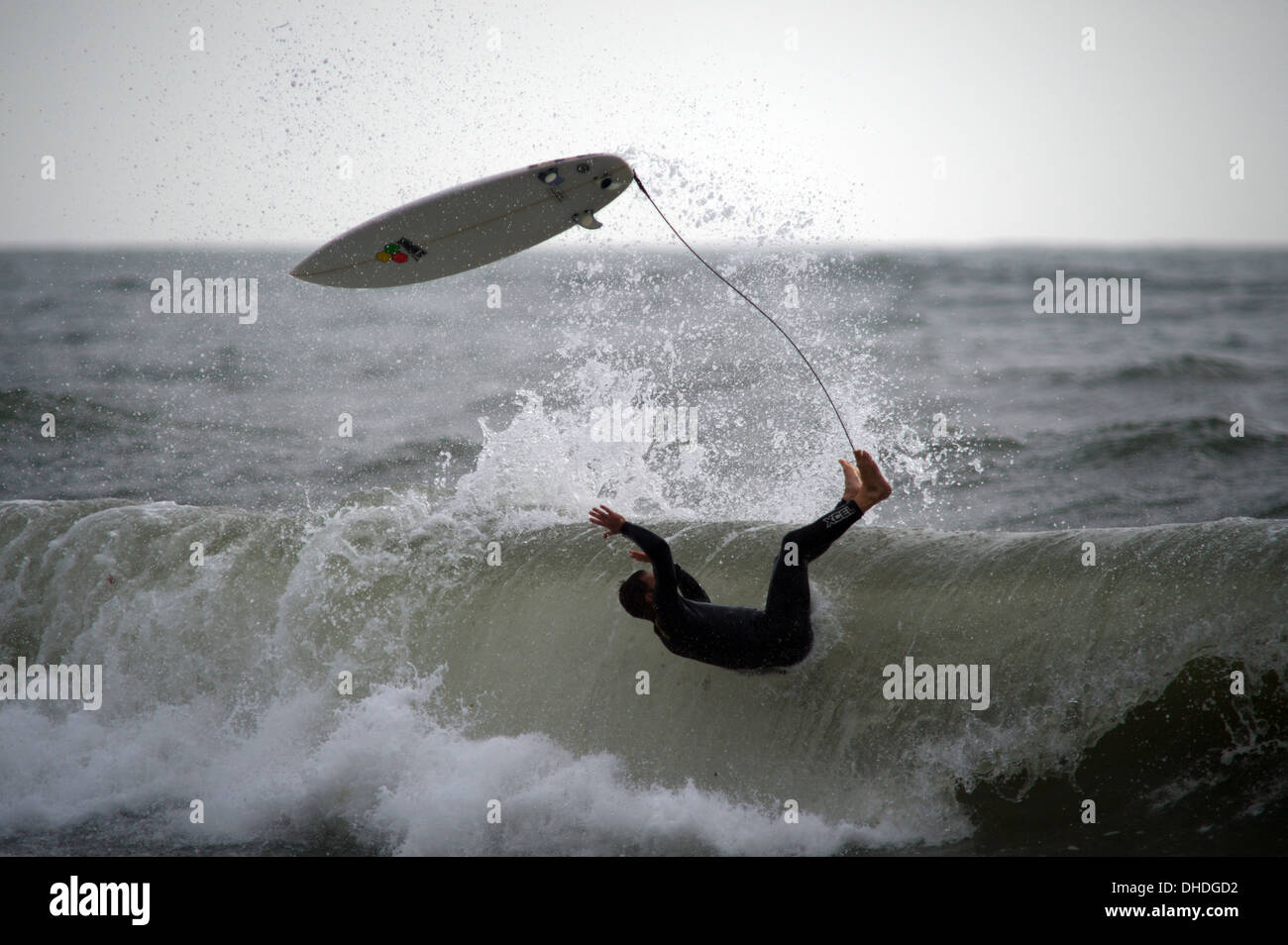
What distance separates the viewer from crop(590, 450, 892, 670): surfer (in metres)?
4.06

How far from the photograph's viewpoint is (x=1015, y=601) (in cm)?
489

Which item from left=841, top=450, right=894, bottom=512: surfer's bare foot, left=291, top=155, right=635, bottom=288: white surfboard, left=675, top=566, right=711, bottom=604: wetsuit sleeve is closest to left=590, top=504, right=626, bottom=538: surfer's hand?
left=675, top=566, right=711, bottom=604: wetsuit sleeve

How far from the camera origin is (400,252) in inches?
234

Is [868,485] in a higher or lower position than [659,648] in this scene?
higher

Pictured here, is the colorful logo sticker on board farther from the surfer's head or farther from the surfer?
the surfer's head

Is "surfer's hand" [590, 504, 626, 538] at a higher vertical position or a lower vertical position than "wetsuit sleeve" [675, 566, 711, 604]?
higher

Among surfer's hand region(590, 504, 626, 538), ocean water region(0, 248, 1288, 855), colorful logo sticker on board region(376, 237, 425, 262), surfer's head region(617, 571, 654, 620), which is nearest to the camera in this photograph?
surfer's hand region(590, 504, 626, 538)

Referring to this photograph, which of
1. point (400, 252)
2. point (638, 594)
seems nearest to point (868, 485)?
point (638, 594)

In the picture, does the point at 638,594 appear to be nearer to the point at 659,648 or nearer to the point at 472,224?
the point at 659,648

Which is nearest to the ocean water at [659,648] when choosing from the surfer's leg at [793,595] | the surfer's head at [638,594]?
the surfer's leg at [793,595]

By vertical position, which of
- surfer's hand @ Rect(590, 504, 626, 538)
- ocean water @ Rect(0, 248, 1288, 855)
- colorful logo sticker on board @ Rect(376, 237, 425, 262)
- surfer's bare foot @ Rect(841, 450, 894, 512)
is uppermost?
colorful logo sticker on board @ Rect(376, 237, 425, 262)

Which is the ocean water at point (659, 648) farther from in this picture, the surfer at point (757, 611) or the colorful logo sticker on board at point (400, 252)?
the colorful logo sticker on board at point (400, 252)

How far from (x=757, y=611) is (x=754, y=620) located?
0.18 feet
